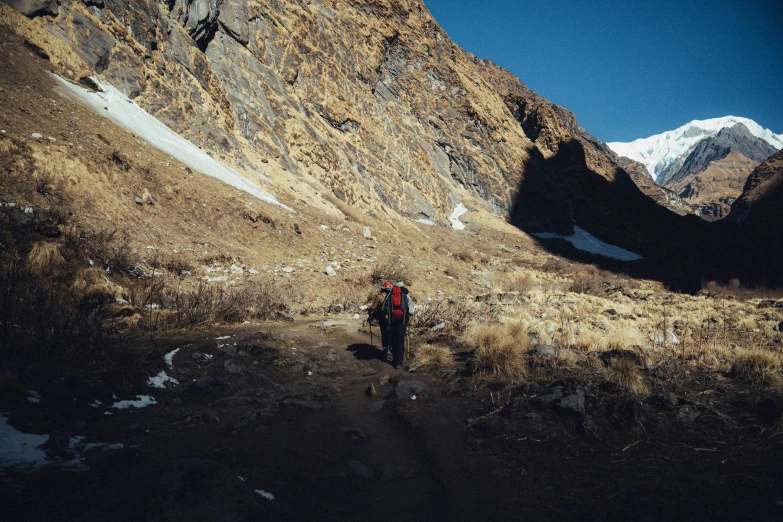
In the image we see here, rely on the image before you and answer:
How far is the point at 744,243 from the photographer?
64188 millimetres

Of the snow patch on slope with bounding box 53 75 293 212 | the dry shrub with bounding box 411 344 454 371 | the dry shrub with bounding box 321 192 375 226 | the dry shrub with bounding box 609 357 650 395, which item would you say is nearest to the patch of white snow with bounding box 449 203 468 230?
the dry shrub with bounding box 321 192 375 226

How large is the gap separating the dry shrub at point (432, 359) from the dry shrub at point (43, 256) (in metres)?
7.39

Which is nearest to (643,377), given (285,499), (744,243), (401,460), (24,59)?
(401,460)

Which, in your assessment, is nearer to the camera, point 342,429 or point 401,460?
point 401,460

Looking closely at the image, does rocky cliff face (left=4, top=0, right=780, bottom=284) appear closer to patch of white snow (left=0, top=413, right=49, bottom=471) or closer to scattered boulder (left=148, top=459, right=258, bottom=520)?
patch of white snow (left=0, top=413, right=49, bottom=471)

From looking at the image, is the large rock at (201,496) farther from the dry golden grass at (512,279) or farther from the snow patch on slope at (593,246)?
the snow patch on slope at (593,246)

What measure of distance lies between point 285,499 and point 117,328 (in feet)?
17.5

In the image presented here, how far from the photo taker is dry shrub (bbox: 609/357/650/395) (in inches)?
184

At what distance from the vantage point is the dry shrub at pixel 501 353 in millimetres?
5441

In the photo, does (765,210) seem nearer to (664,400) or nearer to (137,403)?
(664,400)

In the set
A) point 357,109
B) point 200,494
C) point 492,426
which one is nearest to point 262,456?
point 200,494

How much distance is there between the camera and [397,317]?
22.3ft

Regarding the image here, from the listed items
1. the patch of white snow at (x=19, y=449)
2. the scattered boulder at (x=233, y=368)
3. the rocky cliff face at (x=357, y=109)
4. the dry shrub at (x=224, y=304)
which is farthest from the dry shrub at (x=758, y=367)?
the rocky cliff face at (x=357, y=109)

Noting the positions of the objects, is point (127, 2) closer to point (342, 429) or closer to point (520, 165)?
point (342, 429)
